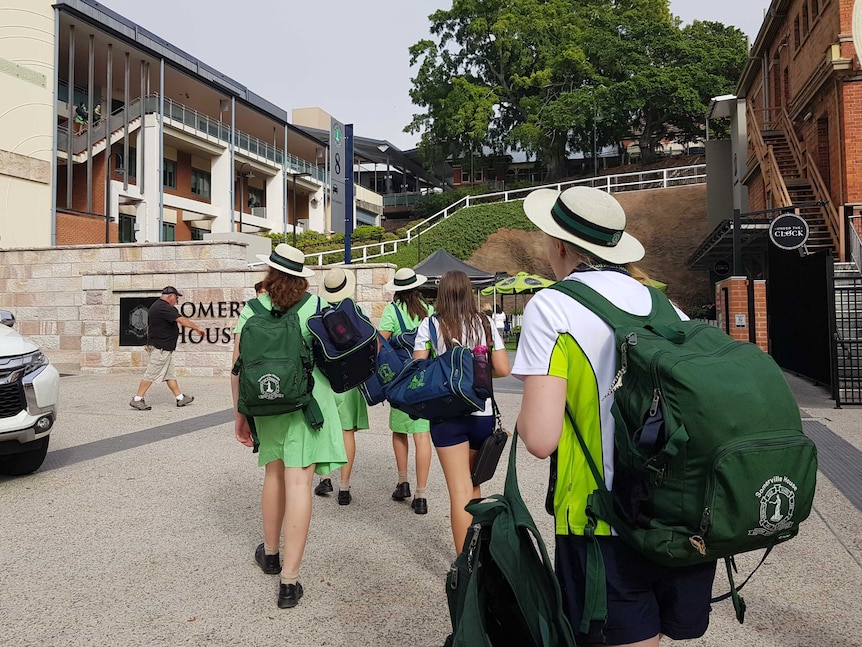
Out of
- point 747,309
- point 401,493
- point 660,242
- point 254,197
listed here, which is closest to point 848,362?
point 747,309

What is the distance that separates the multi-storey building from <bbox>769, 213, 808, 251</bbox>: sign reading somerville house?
2198 centimetres

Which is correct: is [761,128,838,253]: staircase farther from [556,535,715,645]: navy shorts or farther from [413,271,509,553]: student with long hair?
[556,535,715,645]: navy shorts

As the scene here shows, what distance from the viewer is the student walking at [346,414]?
5.40 metres

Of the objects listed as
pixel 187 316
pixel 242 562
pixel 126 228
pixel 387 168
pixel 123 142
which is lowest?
pixel 242 562

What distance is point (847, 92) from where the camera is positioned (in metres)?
15.4

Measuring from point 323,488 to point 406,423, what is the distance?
0.99 meters

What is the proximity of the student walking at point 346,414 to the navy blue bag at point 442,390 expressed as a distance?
5.91ft

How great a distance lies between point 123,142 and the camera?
31.9m

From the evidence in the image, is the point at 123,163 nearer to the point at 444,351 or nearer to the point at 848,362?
the point at 848,362

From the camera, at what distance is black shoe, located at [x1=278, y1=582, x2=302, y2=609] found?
348cm

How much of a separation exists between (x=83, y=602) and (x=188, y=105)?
3939 cm

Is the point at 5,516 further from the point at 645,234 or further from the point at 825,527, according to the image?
the point at 645,234

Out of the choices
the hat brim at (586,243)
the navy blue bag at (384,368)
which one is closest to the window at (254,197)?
the navy blue bag at (384,368)

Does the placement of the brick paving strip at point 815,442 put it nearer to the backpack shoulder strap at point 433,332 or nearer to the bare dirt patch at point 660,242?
the backpack shoulder strap at point 433,332
